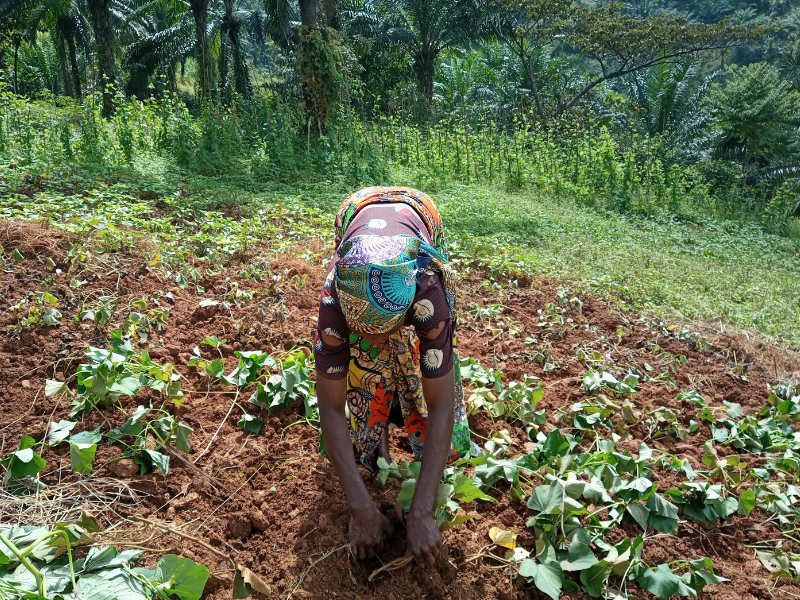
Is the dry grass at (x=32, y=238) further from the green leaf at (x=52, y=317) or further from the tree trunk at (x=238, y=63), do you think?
the tree trunk at (x=238, y=63)

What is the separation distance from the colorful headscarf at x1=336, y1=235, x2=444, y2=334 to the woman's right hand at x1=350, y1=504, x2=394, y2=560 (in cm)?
59

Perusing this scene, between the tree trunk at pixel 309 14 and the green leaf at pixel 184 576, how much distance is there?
26.3ft

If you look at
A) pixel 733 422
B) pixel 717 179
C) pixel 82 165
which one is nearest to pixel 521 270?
pixel 733 422

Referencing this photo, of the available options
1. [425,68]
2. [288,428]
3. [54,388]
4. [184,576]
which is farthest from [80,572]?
[425,68]

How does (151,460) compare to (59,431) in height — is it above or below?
below

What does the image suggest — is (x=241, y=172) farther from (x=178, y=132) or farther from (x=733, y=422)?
(x=733, y=422)

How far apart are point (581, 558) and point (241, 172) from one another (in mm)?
6384

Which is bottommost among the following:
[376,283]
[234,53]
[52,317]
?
[52,317]

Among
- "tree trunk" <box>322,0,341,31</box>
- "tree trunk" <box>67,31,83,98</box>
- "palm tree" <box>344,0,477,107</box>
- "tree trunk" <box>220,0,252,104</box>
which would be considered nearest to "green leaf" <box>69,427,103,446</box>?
"tree trunk" <box>322,0,341,31</box>

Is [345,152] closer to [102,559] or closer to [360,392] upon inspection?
[360,392]

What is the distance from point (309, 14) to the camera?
819cm

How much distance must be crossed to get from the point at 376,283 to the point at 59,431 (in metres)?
1.40

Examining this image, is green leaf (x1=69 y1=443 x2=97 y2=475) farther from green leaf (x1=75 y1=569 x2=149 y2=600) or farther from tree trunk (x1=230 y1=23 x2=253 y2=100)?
tree trunk (x1=230 y1=23 x2=253 y2=100)

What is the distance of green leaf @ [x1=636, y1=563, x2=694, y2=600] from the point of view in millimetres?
1805
